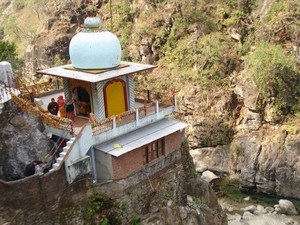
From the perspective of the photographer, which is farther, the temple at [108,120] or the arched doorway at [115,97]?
the arched doorway at [115,97]

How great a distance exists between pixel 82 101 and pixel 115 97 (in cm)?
156

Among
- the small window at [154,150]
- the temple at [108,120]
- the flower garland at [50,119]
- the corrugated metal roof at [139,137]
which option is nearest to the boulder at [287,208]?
the temple at [108,120]

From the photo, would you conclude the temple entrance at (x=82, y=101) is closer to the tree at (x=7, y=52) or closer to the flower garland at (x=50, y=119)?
the flower garland at (x=50, y=119)

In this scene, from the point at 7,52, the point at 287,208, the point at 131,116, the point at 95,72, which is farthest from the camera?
the point at 7,52

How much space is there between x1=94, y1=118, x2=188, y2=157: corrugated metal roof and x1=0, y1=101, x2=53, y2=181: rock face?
228 centimetres

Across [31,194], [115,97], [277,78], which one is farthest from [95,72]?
[277,78]

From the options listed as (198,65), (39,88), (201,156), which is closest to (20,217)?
(39,88)

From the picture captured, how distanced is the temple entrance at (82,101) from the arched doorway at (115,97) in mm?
904

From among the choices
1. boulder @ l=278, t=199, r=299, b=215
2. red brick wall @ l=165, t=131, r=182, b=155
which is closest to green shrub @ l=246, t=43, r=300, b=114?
boulder @ l=278, t=199, r=299, b=215

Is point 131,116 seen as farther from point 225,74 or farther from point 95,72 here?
point 225,74

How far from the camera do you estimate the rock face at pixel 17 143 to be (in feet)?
53.4

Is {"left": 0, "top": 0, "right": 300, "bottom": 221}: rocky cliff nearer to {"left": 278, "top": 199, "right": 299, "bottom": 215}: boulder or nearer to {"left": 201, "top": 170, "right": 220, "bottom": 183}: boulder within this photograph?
{"left": 201, "top": 170, "right": 220, "bottom": 183}: boulder

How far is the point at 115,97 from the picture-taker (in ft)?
63.3

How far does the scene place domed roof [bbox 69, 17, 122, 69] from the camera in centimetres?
1839
